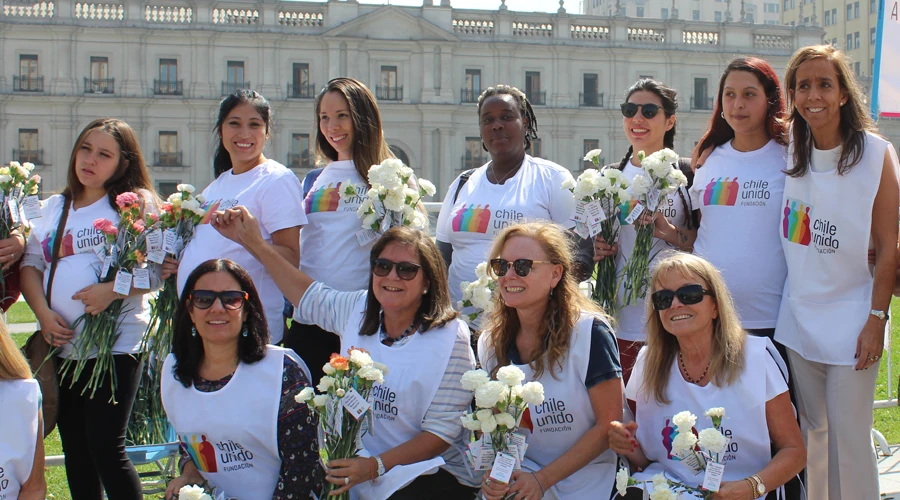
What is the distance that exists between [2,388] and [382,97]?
1658 inches

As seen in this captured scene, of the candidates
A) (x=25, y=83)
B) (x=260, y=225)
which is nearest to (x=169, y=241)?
(x=260, y=225)

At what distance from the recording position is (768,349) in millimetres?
3396

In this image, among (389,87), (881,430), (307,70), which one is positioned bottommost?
(881,430)

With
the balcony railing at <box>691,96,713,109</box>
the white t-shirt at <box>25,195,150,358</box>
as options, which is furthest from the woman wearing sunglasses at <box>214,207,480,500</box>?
the balcony railing at <box>691,96,713,109</box>

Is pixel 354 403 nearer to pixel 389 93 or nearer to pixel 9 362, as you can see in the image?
pixel 9 362

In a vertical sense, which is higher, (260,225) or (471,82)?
(471,82)

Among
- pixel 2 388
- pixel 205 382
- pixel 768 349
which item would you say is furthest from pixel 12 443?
pixel 768 349

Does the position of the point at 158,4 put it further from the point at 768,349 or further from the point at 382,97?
the point at 768,349

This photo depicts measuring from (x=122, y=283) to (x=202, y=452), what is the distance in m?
1.11

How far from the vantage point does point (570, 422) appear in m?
3.47

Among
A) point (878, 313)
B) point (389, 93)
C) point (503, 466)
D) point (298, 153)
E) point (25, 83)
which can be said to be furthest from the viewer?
point (389, 93)

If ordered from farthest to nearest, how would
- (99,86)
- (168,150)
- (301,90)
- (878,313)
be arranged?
(301,90) < (168,150) < (99,86) < (878,313)

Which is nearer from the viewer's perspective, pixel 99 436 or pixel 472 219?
pixel 99 436

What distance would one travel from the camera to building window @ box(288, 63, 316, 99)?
1716 inches
